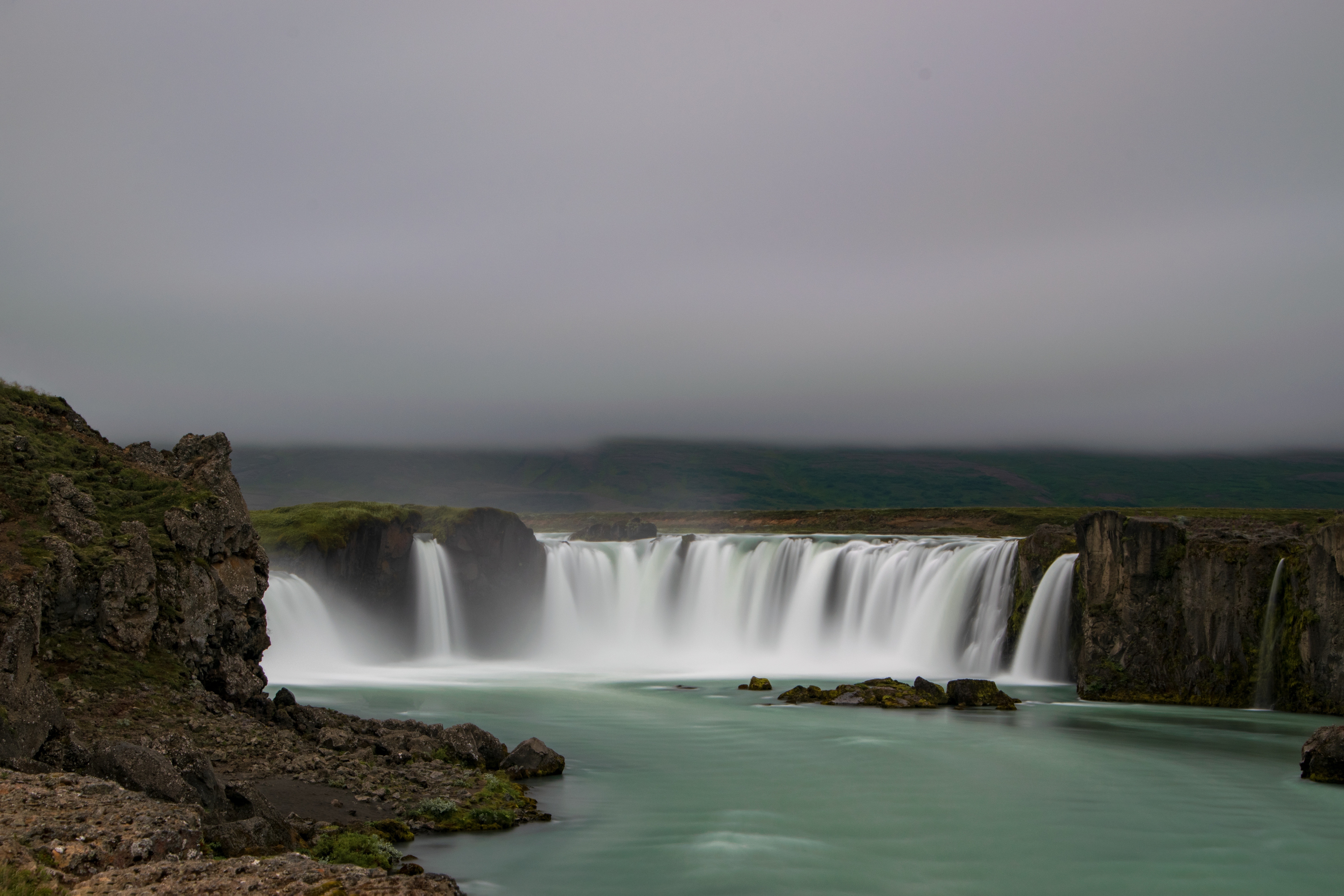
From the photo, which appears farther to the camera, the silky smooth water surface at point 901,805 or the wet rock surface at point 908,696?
the wet rock surface at point 908,696

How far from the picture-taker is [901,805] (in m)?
20.7

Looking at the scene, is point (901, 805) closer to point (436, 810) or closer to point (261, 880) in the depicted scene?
point (436, 810)

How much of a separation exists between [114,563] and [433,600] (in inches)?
1367

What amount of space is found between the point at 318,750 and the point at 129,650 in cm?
462

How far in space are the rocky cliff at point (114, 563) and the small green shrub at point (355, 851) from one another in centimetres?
466

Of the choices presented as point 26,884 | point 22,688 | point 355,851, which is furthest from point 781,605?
point 26,884

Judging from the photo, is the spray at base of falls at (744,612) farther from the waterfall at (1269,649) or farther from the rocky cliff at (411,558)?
the waterfall at (1269,649)

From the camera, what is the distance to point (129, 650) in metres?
19.8

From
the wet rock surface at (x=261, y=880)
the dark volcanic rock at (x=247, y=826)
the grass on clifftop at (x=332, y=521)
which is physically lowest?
the dark volcanic rock at (x=247, y=826)

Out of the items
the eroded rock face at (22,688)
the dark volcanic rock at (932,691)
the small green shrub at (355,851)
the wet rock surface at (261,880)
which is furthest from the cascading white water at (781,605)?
the wet rock surface at (261,880)

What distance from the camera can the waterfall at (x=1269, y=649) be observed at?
35.4 metres

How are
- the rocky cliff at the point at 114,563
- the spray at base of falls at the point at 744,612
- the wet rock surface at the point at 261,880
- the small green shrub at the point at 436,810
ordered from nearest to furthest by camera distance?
the wet rock surface at the point at 261,880 < the small green shrub at the point at 436,810 < the rocky cliff at the point at 114,563 < the spray at base of falls at the point at 744,612

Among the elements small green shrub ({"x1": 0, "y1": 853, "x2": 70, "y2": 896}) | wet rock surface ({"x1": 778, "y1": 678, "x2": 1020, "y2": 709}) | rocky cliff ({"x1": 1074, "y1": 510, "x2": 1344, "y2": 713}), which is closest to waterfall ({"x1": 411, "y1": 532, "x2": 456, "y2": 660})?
wet rock surface ({"x1": 778, "y1": 678, "x2": 1020, "y2": 709})

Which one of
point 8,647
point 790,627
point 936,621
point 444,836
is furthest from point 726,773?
point 790,627
